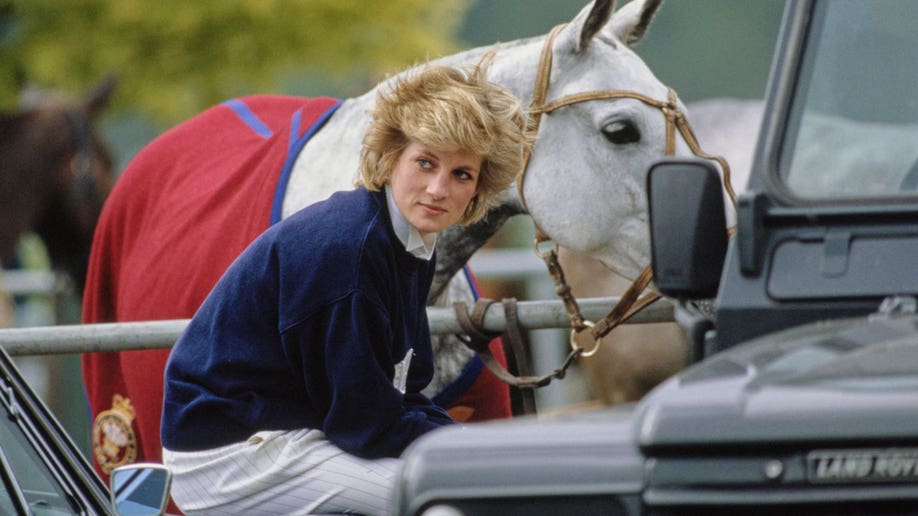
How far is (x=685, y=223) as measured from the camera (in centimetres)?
315

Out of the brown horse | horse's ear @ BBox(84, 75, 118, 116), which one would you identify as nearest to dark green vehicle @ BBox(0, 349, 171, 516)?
the brown horse

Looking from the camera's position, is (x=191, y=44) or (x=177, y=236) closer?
(x=177, y=236)

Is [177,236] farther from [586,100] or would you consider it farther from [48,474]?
[48,474]

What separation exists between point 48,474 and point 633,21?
282cm

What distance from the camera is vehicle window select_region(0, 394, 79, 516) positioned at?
3.41m

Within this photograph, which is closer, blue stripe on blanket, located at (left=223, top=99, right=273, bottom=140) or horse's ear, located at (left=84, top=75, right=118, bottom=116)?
blue stripe on blanket, located at (left=223, top=99, right=273, bottom=140)

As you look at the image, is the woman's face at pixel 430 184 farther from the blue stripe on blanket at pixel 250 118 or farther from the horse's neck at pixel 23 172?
the horse's neck at pixel 23 172

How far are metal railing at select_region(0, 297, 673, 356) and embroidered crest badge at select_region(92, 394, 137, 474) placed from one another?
20.6 inches

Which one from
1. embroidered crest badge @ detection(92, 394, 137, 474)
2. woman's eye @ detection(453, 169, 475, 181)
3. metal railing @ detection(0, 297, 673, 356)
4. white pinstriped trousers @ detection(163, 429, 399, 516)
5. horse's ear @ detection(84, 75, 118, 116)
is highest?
woman's eye @ detection(453, 169, 475, 181)

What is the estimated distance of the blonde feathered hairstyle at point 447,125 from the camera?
3740 mm

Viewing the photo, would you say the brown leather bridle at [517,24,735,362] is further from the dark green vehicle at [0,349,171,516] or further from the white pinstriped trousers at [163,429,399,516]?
the dark green vehicle at [0,349,171,516]

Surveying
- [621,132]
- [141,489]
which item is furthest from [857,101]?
[621,132]

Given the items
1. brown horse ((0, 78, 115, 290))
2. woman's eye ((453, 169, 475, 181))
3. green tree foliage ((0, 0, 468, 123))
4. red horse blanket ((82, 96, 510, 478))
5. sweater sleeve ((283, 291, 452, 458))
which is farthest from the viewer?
green tree foliage ((0, 0, 468, 123))

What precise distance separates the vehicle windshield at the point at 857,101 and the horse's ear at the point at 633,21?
2.08 metres
